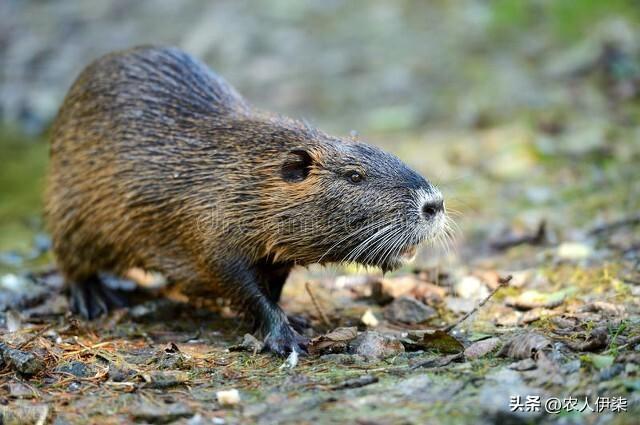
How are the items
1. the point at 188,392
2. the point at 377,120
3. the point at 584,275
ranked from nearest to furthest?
the point at 188,392 → the point at 584,275 → the point at 377,120

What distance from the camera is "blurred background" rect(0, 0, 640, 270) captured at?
25.3 ft

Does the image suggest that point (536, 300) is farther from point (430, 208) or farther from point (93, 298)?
point (93, 298)

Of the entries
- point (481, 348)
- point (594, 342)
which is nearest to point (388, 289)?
point (481, 348)

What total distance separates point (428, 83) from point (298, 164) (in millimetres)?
5972

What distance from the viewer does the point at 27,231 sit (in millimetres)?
7953

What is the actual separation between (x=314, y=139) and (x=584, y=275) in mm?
2075

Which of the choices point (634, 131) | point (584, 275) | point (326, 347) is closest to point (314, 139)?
point (326, 347)

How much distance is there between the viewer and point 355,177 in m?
4.84

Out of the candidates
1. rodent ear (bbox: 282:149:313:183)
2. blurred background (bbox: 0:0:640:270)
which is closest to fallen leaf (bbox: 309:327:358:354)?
rodent ear (bbox: 282:149:313:183)

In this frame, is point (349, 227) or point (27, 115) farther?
point (27, 115)

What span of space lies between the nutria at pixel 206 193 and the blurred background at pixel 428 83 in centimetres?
149

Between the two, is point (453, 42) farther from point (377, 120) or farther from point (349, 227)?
point (349, 227)

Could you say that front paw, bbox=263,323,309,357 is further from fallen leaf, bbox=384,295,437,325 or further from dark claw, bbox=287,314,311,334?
fallen leaf, bbox=384,295,437,325

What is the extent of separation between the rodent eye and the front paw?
0.92 m
